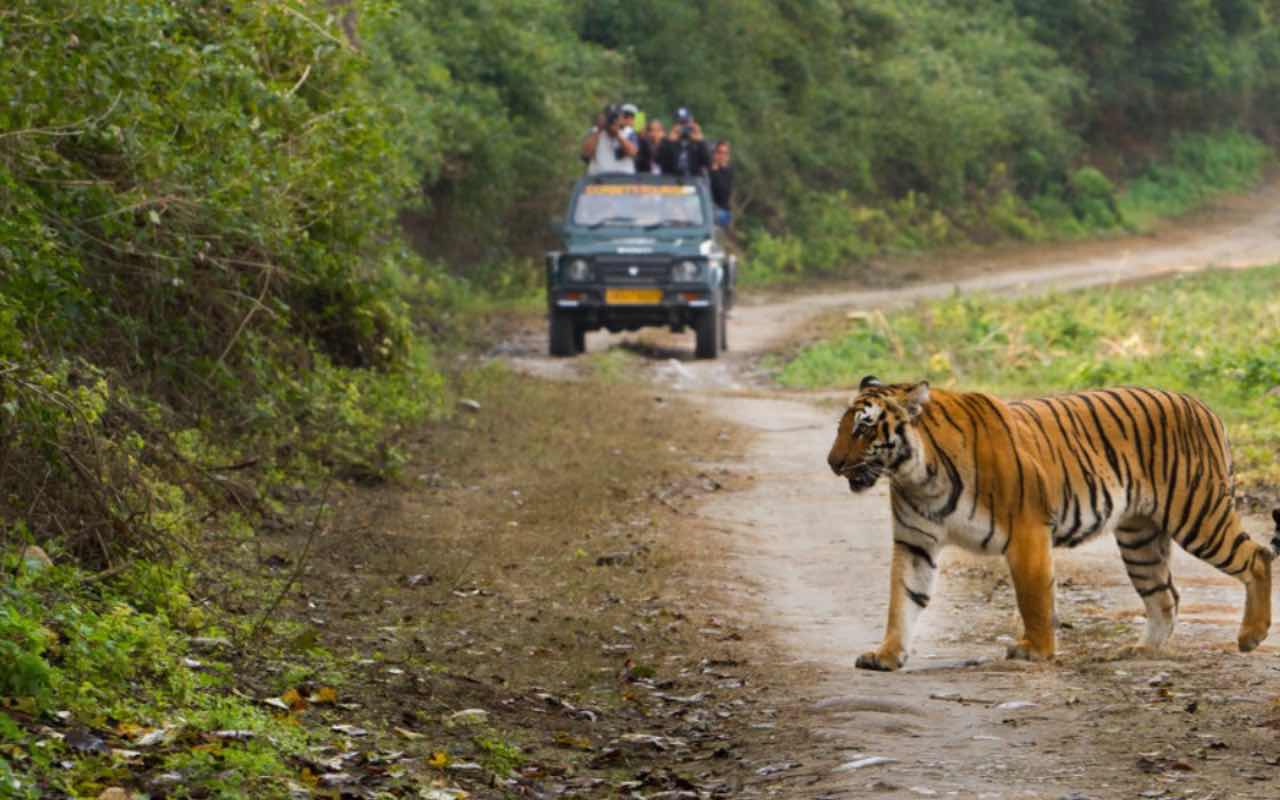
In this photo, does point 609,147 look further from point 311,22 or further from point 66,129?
point 66,129

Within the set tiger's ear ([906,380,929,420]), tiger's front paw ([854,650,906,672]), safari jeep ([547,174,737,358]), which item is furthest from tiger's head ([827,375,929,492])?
safari jeep ([547,174,737,358])

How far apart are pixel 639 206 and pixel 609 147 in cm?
263

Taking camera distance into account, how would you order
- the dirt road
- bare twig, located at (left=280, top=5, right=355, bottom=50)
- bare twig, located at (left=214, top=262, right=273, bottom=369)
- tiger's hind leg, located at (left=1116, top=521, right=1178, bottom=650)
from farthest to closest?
bare twig, located at (left=280, top=5, right=355, bottom=50)
bare twig, located at (left=214, top=262, right=273, bottom=369)
tiger's hind leg, located at (left=1116, top=521, right=1178, bottom=650)
the dirt road

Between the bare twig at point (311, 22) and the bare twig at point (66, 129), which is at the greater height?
the bare twig at point (311, 22)

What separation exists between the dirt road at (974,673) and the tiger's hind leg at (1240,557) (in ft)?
0.55

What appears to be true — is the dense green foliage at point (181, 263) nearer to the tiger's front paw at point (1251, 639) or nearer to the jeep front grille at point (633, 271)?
the tiger's front paw at point (1251, 639)

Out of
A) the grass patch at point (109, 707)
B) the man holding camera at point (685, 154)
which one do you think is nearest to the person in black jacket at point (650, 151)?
the man holding camera at point (685, 154)

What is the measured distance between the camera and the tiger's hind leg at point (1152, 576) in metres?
8.76

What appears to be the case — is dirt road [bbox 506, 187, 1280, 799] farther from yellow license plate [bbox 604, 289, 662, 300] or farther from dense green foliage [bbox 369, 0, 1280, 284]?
dense green foliage [bbox 369, 0, 1280, 284]

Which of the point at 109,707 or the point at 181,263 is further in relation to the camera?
the point at 181,263

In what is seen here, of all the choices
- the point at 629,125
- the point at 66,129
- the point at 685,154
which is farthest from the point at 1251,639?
the point at 629,125

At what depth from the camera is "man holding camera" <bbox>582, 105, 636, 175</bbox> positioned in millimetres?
24938

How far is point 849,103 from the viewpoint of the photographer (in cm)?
4009

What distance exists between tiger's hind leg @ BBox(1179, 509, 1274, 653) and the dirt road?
0.55 ft
